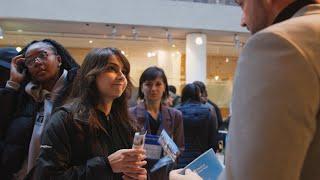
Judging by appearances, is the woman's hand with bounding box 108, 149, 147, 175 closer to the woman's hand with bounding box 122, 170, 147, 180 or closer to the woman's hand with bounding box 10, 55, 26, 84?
the woman's hand with bounding box 122, 170, 147, 180

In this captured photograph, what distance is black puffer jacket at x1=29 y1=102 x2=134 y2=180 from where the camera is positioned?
1.54 metres

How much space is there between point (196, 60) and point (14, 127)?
9308 millimetres

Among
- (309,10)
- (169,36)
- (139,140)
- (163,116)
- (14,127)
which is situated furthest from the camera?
(169,36)

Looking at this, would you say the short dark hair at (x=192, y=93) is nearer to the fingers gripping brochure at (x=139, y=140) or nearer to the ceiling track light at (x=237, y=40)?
the fingers gripping brochure at (x=139, y=140)

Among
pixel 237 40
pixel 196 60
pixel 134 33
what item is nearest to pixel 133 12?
pixel 134 33

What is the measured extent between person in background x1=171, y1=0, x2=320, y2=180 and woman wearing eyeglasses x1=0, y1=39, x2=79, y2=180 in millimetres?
1358

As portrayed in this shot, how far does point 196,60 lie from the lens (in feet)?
36.2

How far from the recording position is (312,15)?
72cm

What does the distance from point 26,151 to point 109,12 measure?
334 inches

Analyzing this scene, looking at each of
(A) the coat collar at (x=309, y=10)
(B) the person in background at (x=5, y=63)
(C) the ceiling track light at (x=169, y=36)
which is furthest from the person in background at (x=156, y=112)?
(C) the ceiling track light at (x=169, y=36)

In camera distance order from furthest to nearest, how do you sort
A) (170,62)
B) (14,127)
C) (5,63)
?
(170,62), (5,63), (14,127)

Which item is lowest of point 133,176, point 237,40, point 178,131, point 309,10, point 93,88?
point 178,131

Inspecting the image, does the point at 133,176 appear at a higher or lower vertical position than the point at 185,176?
lower

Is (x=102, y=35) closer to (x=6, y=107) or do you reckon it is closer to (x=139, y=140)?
(x=6, y=107)
